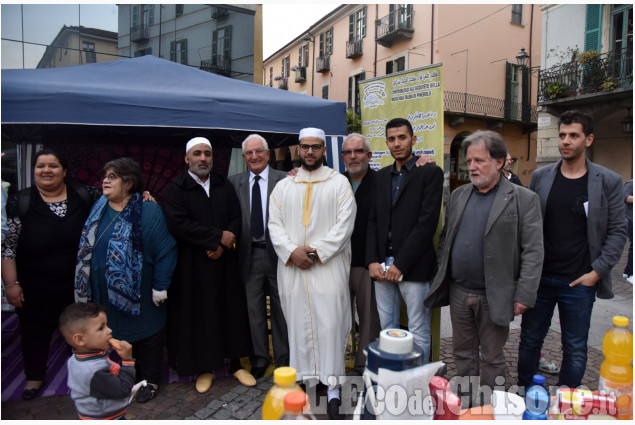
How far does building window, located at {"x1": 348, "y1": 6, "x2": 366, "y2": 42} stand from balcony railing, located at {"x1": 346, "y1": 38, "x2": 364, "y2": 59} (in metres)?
0.27

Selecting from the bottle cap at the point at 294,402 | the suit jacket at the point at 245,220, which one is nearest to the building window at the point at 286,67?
the suit jacket at the point at 245,220

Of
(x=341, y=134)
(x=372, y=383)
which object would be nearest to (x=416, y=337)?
(x=372, y=383)

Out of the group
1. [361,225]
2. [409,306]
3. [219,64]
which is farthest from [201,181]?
[219,64]

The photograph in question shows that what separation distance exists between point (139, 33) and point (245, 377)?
13.0m

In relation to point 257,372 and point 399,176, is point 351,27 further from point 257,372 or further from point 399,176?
point 257,372

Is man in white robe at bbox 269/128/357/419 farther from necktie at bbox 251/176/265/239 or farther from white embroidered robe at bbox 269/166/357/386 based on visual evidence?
necktie at bbox 251/176/265/239

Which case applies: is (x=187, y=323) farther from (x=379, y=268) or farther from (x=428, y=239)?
(x=428, y=239)

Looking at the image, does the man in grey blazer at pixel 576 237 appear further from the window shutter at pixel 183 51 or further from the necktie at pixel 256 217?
the window shutter at pixel 183 51

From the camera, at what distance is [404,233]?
2.96 metres

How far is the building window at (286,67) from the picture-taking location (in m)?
28.9

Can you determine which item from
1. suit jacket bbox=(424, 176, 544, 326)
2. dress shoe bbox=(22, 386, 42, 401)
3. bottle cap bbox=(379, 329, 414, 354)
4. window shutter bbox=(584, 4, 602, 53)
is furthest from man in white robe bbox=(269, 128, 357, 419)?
window shutter bbox=(584, 4, 602, 53)

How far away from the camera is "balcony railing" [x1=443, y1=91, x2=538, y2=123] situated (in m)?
17.2

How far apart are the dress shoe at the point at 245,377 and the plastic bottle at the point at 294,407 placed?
88.0 inches

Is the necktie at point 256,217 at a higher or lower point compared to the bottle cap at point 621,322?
higher
